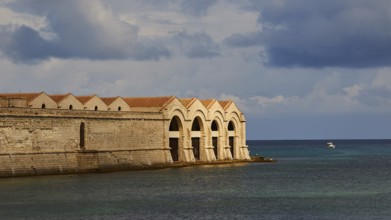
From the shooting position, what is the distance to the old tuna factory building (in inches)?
2635

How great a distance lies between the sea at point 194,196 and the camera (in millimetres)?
45500

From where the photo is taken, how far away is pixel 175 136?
9081 cm

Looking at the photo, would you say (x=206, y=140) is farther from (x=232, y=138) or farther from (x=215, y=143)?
(x=232, y=138)

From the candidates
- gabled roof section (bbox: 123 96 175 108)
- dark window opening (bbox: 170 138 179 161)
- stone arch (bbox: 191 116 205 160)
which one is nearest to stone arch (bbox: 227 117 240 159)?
stone arch (bbox: 191 116 205 160)

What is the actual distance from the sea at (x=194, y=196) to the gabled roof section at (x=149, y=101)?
478 inches

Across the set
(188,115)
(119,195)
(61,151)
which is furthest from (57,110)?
(188,115)

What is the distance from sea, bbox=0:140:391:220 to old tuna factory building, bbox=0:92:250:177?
5.75 ft

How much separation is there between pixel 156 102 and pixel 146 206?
42023 mm

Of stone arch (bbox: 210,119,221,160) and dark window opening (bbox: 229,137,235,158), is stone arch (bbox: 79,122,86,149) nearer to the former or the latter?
stone arch (bbox: 210,119,221,160)

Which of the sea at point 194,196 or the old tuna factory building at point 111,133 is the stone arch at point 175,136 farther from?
the sea at point 194,196

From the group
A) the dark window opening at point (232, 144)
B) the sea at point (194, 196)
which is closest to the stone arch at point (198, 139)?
the dark window opening at point (232, 144)

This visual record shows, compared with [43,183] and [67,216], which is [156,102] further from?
[67,216]

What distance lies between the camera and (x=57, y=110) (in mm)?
71062

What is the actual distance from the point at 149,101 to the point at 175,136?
15.2 feet
